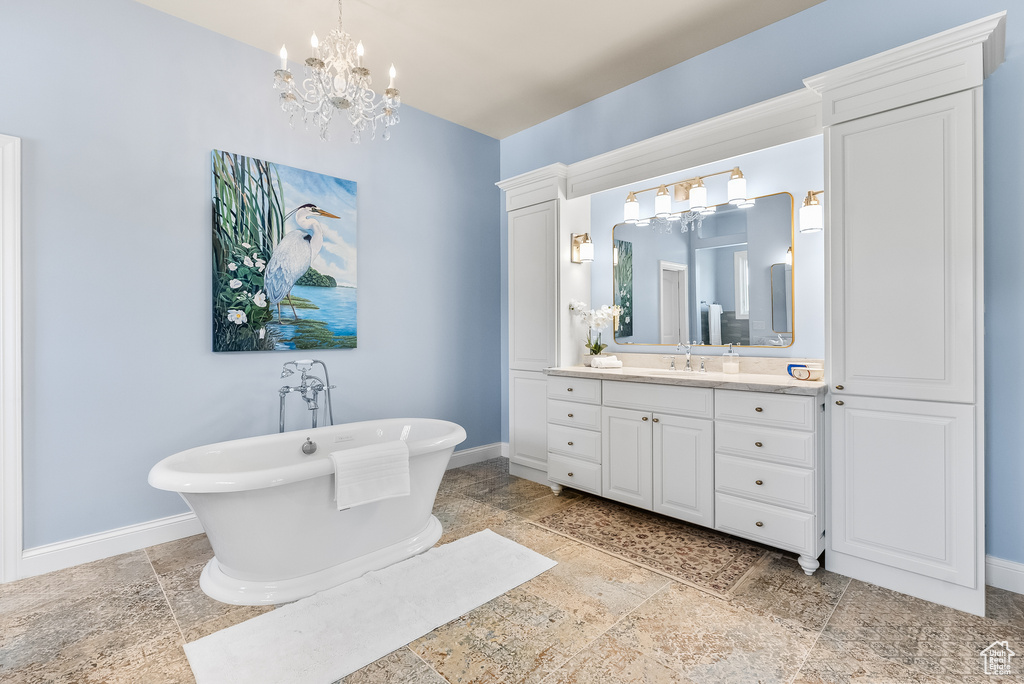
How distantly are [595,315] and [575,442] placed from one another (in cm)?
94

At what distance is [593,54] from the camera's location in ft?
10.3

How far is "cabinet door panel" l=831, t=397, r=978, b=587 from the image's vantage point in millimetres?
1968

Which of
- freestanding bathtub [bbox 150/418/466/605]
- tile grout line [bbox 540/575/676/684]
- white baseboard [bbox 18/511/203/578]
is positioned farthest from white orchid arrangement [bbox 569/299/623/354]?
white baseboard [bbox 18/511/203/578]

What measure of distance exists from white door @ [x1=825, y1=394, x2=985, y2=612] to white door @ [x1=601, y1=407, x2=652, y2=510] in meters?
0.94

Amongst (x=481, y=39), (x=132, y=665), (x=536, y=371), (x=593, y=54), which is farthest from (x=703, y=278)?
(x=132, y=665)

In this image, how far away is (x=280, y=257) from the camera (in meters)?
3.09

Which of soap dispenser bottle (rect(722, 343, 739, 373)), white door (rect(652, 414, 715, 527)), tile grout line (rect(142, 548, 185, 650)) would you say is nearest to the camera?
tile grout line (rect(142, 548, 185, 650))

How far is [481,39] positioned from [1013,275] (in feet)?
9.55

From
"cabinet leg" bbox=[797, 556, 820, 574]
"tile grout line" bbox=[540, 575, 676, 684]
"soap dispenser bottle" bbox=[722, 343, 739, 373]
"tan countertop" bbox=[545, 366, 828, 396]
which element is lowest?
"tile grout line" bbox=[540, 575, 676, 684]

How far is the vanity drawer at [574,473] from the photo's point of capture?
319cm

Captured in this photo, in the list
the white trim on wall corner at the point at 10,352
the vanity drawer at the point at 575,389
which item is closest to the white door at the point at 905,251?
the vanity drawer at the point at 575,389

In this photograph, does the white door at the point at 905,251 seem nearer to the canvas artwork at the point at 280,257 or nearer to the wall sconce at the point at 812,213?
the wall sconce at the point at 812,213

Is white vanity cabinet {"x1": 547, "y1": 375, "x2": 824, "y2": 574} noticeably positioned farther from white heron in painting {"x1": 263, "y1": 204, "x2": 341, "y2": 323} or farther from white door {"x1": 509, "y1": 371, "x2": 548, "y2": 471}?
white heron in painting {"x1": 263, "y1": 204, "x2": 341, "y2": 323}

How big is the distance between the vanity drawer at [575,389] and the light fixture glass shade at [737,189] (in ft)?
4.55
